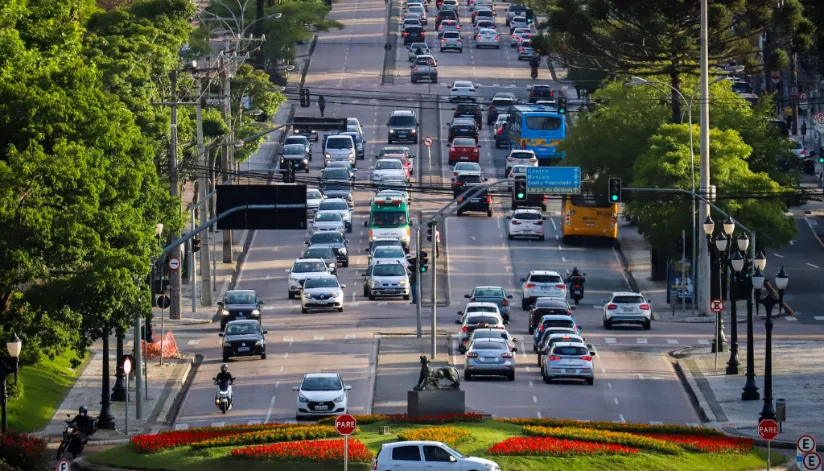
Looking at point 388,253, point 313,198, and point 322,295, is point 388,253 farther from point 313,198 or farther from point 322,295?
point 313,198

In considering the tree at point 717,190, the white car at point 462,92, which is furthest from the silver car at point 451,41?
the tree at point 717,190

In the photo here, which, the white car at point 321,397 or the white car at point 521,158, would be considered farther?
the white car at point 521,158

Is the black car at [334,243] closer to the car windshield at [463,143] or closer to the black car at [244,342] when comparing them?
the black car at [244,342]

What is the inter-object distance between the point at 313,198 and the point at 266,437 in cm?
4765

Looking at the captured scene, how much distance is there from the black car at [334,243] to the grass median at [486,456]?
119ft

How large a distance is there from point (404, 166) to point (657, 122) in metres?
18.0

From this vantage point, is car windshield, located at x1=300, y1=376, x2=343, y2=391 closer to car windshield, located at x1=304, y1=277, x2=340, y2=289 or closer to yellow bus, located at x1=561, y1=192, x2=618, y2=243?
car windshield, located at x1=304, y1=277, x2=340, y2=289

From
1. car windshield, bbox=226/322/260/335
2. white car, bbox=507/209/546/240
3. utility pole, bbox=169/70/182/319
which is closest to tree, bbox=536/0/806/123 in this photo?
white car, bbox=507/209/546/240

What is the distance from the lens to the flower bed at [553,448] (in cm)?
4466

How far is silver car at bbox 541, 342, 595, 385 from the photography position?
5856 centimetres

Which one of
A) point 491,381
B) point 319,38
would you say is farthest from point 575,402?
point 319,38

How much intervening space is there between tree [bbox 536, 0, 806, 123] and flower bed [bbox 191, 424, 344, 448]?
40988 millimetres

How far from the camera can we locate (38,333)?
5041cm

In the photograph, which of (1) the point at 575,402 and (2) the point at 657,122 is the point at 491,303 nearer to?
(1) the point at 575,402
